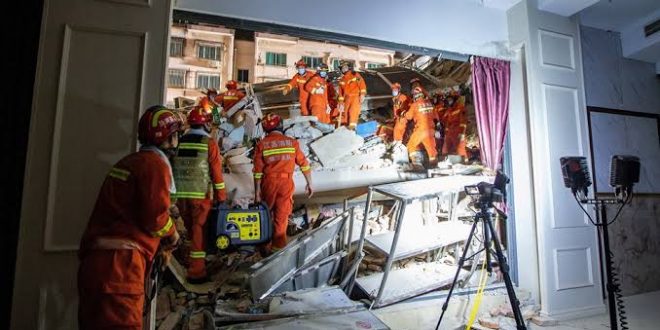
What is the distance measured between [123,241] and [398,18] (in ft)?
8.88

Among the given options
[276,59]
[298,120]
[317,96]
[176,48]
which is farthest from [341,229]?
[176,48]

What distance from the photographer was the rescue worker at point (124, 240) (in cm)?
131

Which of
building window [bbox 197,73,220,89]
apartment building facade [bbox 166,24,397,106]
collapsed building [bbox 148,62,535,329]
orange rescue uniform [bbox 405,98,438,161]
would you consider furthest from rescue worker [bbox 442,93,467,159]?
building window [bbox 197,73,220,89]

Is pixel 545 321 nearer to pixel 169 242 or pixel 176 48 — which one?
pixel 169 242

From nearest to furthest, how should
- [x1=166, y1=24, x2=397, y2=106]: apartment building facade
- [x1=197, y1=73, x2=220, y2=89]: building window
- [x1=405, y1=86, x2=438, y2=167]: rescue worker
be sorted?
[x1=405, y1=86, x2=438, y2=167]: rescue worker < [x1=166, y1=24, x2=397, y2=106]: apartment building facade < [x1=197, y1=73, x2=220, y2=89]: building window

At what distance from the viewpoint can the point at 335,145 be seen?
148 inches

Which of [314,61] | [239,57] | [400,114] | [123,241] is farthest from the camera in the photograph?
[314,61]

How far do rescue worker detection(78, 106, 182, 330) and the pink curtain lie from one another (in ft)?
9.24

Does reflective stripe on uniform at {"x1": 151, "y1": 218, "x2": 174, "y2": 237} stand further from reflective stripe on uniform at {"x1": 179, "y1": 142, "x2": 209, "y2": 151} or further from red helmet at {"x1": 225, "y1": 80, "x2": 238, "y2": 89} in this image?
red helmet at {"x1": 225, "y1": 80, "x2": 238, "y2": 89}

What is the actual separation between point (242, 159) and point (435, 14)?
2.41 metres

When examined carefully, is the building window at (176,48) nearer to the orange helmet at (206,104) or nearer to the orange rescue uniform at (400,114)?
the orange helmet at (206,104)

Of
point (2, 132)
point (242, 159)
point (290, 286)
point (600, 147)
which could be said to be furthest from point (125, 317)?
point (600, 147)

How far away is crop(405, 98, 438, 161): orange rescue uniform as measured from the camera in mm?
4117

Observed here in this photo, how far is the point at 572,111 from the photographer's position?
10.4 ft
